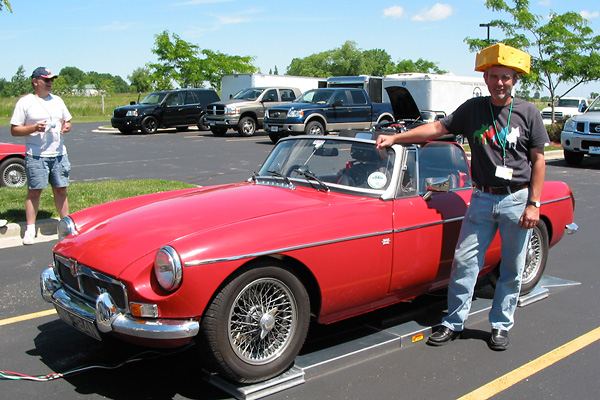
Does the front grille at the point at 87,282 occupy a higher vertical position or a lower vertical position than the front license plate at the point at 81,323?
higher

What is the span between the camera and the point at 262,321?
347cm

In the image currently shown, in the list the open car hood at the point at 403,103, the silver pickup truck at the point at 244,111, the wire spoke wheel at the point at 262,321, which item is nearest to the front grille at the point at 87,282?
the wire spoke wheel at the point at 262,321

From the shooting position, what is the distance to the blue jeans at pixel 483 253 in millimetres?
4172

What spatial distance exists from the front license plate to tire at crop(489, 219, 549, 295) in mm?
3448

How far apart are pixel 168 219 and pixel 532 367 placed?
8.67ft

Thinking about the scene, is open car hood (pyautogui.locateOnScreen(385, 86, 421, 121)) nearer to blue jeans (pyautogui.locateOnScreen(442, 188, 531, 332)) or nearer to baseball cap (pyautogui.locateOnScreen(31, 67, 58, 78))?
blue jeans (pyautogui.locateOnScreen(442, 188, 531, 332))

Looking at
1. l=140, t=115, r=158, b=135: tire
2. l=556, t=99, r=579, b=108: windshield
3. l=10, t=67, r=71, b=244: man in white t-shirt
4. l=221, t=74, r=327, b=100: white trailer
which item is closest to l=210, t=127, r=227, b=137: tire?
l=140, t=115, r=158, b=135: tire

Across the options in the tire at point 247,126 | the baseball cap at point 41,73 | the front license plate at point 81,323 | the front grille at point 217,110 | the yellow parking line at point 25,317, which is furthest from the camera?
the tire at point 247,126

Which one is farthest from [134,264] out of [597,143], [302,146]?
[597,143]

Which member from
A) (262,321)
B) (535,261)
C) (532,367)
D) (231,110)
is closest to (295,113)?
(231,110)

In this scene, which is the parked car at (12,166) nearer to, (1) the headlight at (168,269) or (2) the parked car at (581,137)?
(1) the headlight at (168,269)

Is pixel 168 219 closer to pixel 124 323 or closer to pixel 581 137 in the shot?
pixel 124 323

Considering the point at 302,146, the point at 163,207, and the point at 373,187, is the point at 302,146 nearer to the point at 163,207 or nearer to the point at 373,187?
the point at 373,187

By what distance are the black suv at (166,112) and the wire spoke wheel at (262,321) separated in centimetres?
2126
